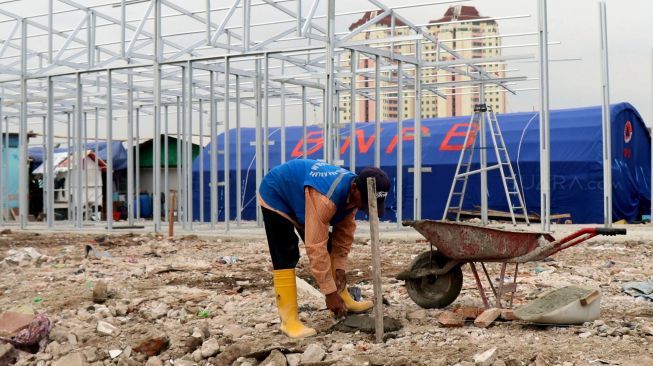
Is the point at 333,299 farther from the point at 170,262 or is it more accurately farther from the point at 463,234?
the point at 170,262

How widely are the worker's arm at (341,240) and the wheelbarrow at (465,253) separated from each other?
1.58 feet

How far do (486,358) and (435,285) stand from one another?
5.57 ft

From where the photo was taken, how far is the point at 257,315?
21.1 ft

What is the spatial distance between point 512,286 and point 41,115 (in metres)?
19.0

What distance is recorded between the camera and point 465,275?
8.55m

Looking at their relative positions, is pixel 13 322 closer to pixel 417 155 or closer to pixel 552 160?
pixel 417 155

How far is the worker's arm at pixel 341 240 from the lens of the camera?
19.9ft

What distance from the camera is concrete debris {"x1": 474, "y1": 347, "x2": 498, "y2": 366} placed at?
4.59 metres

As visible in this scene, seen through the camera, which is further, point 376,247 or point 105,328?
point 105,328

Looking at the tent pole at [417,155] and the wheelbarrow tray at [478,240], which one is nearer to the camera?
the wheelbarrow tray at [478,240]

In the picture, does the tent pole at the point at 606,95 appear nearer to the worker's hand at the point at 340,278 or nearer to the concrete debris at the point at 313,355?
the worker's hand at the point at 340,278

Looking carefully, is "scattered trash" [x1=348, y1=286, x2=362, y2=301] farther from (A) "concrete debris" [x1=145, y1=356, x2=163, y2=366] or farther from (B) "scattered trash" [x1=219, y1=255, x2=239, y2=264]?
(B) "scattered trash" [x1=219, y1=255, x2=239, y2=264]

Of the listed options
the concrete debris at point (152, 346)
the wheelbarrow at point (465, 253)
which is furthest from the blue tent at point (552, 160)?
the concrete debris at point (152, 346)

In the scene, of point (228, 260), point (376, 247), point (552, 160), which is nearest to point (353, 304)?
point (376, 247)
